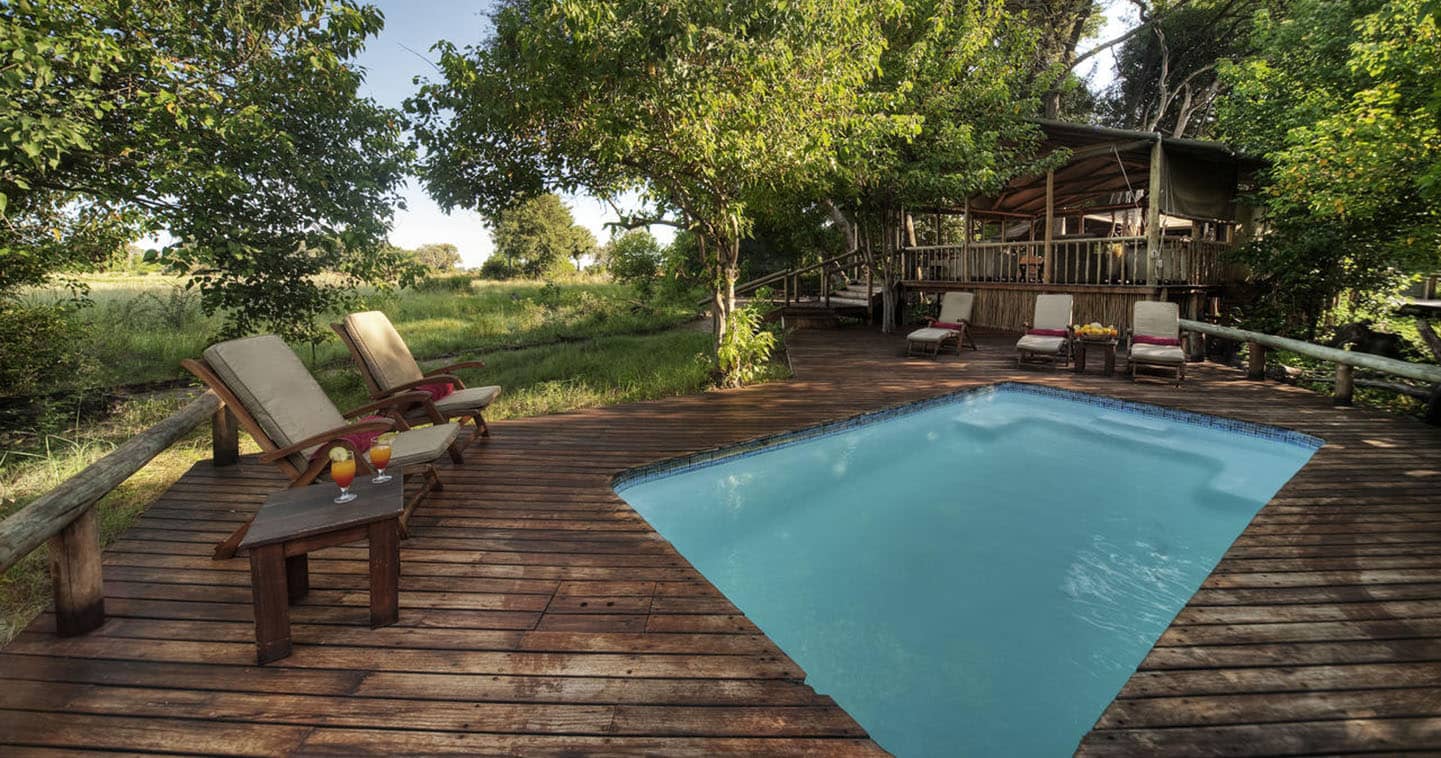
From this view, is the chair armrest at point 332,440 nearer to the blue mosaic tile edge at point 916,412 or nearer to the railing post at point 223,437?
the blue mosaic tile edge at point 916,412

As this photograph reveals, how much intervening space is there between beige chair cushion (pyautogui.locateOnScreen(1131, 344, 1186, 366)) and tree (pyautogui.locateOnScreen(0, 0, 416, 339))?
340 inches

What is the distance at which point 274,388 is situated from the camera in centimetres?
325

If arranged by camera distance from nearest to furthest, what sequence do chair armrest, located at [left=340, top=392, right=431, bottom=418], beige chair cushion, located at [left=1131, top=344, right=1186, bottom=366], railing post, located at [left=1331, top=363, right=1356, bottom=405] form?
chair armrest, located at [left=340, top=392, right=431, bottom=418]
railing post, located at [left=1331, top=363, right=1356, bottom=405]
beige chair cushion, located at [left=1131, top=344, right=1186, bottom=366]

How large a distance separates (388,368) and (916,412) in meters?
4.93

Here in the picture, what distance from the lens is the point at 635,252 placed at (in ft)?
62.1

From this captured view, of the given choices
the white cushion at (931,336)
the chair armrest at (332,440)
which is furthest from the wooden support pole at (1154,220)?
the chair armrest at (332,440)

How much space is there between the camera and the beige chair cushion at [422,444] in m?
3.30

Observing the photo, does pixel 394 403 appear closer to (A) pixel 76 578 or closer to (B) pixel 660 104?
(A) pixel 76 578

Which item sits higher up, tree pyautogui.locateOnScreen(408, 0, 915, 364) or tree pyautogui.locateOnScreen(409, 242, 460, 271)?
tree pyautogui.locateOnScreen(409, 242, 460, 271)

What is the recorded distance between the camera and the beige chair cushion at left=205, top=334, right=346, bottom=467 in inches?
119

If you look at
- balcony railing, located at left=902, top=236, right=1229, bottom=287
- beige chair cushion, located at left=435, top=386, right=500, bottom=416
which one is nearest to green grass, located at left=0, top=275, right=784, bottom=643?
beige chair cushion, located at left=435, top=386, right=500, bottom=416

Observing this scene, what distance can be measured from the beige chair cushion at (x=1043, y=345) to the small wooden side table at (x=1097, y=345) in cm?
22

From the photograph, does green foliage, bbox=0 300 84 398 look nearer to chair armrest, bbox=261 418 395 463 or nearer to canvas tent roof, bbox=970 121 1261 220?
chair armrest, bbox=261 418 395 463

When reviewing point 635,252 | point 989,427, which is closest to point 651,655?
point 989,427
